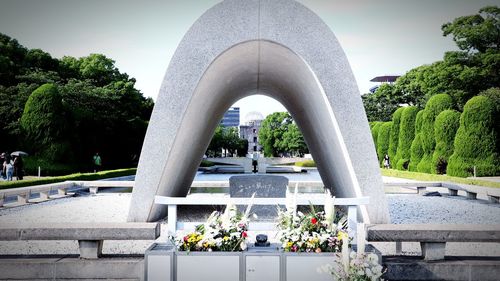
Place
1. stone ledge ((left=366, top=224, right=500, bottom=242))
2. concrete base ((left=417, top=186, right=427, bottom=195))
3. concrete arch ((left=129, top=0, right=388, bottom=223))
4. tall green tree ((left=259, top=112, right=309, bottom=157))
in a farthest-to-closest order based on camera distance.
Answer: tall green tree ((left=259, top=112, right=309, bottom=157)) < concrete base ((left=417, top=186, right=427, bottom=195)) < concrete arch ((left=129, top=0, right=388, bottom=223)) < stone ledge ((left=366, top=224, right=500, bottom=242))

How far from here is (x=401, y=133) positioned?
2997 centimetres

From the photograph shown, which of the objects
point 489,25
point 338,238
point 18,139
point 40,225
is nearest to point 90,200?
point 40,225

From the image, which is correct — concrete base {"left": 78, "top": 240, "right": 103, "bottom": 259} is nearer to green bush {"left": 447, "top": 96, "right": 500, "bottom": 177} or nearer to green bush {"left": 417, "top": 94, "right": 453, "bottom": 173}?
green bush {"left": 447, "top": 96, "right": 500, "bottom": 177}

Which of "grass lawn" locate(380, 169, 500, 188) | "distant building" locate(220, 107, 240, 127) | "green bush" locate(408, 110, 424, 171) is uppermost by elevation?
"distant building" locate(220, 107, 240, 127)

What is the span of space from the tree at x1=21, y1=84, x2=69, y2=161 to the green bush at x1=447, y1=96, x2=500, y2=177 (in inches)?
862

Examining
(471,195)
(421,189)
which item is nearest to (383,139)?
(421,189)

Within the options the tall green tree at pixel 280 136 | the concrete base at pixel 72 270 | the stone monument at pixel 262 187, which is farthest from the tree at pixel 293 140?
the concrete base at pixel 72 270

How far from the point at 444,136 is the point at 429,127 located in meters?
1.73

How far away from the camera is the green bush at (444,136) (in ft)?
80.5

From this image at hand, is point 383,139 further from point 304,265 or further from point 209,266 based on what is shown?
point 209,266

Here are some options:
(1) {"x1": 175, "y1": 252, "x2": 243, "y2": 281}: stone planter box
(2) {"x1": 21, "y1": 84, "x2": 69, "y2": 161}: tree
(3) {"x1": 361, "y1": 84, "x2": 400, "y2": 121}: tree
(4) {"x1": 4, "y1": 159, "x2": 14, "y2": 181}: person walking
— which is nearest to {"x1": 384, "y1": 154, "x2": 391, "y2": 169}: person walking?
(3) {"x1": 361, "y1": 84, "x2": 400, "y2": 121}: tree

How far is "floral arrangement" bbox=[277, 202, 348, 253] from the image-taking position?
14.3 ft

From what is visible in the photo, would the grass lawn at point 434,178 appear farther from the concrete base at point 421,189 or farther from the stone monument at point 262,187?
the stone monument at point 262,187

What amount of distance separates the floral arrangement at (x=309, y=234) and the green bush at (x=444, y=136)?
22.5 metres
